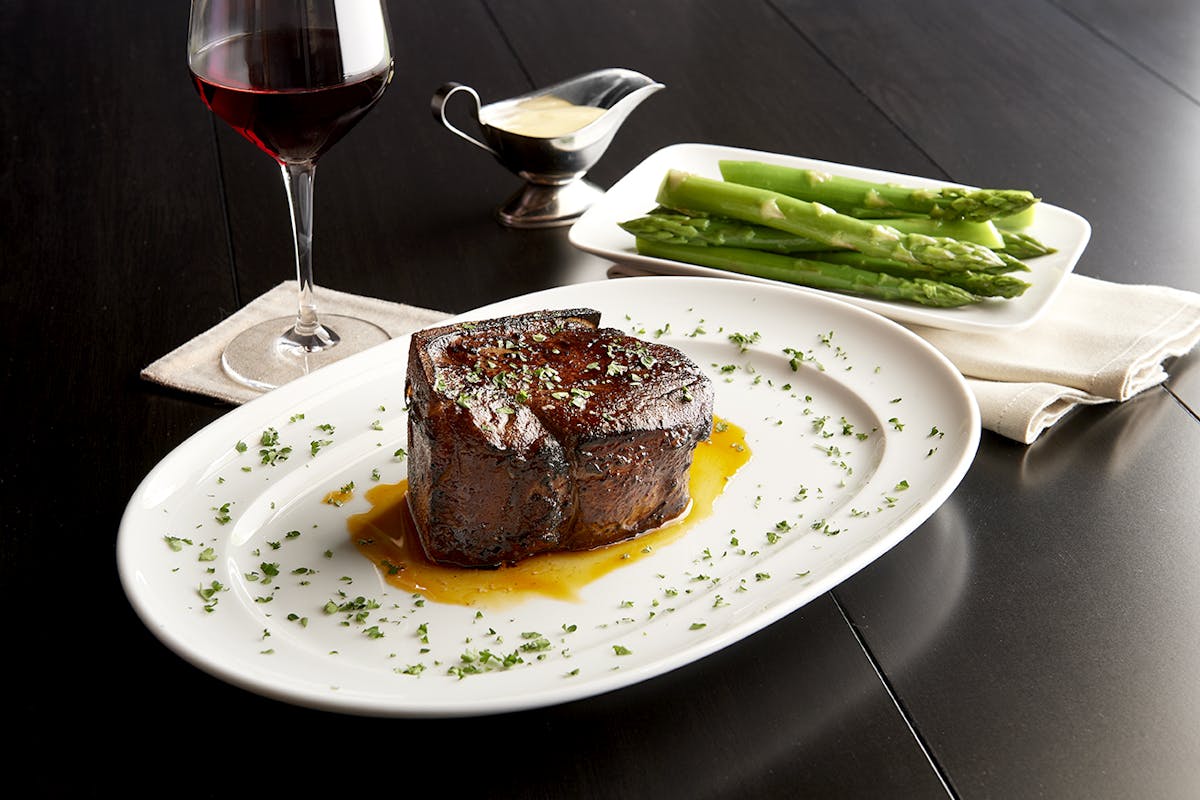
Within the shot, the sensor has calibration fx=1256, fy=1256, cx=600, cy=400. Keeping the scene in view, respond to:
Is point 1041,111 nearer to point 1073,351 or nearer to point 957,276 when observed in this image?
point 957,276

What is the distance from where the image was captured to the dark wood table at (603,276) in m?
1.59

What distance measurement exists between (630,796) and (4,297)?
1972 millimetres

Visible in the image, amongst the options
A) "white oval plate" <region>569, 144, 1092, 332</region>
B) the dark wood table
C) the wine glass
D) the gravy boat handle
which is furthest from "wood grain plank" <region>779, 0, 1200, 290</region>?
the wine glass

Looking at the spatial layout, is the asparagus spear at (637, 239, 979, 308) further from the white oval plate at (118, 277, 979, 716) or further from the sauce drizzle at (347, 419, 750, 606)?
the sauce drizzle at (347, 419, 750, 606)

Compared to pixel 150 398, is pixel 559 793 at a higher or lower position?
higher

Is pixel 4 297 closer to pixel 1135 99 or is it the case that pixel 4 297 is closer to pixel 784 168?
pixel 784 168

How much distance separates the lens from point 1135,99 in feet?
12.6

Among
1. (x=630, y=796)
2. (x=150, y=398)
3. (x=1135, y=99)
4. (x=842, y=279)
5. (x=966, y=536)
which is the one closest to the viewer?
(x=630, y=796)

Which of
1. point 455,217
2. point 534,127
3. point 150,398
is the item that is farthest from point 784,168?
point 150,398

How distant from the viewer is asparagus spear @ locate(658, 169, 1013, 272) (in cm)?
268

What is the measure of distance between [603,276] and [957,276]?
0.80 meters

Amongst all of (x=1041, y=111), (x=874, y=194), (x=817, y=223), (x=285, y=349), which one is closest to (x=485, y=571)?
(x=285, y=349)

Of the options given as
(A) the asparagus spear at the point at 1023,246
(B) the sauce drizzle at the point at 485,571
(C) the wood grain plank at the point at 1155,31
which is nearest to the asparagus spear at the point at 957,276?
(A) the asparagus spear at the point at 1023,246

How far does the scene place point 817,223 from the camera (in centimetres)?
280
